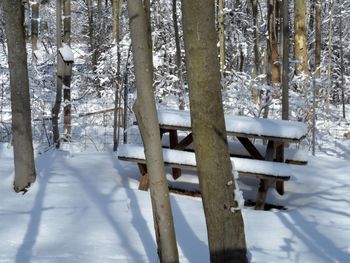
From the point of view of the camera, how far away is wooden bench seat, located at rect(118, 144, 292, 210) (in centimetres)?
588

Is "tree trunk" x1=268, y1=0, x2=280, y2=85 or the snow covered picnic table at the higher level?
"tree trunk" x1=268, y1=0, x2=280, y2=85

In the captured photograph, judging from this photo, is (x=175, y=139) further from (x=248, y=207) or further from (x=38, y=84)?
(x=38, y=84)

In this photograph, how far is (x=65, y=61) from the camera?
30.1 ft

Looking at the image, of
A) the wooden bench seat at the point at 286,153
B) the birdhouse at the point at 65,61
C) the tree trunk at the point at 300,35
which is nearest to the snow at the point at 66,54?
the birdhouse at the point at 65,61

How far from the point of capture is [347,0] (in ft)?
90.5

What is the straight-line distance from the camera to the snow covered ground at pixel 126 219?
4.55 metres

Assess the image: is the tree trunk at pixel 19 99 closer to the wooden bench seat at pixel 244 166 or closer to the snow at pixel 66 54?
the wooden bench seat at pixel 244 166

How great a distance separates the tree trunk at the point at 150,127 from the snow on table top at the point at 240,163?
8.19 ft

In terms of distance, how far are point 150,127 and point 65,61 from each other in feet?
19.8

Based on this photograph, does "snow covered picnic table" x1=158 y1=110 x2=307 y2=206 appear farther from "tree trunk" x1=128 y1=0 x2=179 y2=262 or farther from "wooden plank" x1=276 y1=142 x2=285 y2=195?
"tree trunk" x1=128 y1=0 x2=179 y2=262

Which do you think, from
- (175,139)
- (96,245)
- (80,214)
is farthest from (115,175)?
(96,245)

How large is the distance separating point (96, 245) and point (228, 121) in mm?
2331

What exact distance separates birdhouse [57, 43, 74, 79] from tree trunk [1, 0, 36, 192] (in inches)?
108

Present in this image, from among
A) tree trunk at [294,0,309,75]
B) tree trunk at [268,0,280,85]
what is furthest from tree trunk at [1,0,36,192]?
tree trunk at [294,0,309,75]
